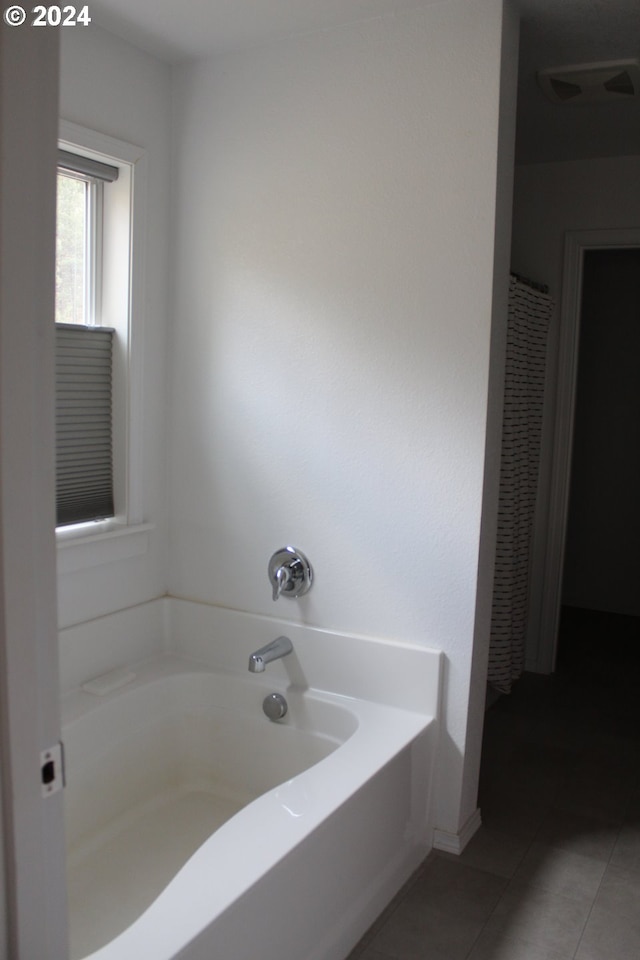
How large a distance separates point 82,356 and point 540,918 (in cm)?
212

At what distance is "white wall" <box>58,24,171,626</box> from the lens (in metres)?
2.51

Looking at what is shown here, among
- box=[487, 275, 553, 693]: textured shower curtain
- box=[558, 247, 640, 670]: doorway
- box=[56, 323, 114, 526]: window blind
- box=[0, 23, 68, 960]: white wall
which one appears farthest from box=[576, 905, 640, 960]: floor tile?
box=[558, 247, 640, 670]: doorway

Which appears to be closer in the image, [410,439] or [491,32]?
[491,32]

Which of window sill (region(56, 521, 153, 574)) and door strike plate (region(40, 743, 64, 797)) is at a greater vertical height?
door strike plate (region(40, 743, 64, 797))

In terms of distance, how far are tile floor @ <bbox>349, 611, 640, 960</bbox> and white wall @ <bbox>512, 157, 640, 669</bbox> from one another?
69 cm

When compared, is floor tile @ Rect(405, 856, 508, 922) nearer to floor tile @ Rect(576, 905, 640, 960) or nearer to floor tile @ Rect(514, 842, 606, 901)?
floor tile @ Rect(514, 842, 606, 901)

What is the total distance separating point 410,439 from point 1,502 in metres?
1.78

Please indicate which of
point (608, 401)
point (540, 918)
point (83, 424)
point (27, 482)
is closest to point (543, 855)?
point (540, 918)

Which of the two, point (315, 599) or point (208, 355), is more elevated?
point (208, 355)

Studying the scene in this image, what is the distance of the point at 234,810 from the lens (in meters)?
2.68

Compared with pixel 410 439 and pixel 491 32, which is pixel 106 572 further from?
pixel 491 32

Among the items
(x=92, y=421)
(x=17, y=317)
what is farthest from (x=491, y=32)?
(x=17, y=317)

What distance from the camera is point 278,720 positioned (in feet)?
8.89

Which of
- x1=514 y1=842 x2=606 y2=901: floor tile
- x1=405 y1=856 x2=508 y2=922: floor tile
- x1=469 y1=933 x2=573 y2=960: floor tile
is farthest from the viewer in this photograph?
x1=514 y1=842 x2=606 y2=901: floor tile
